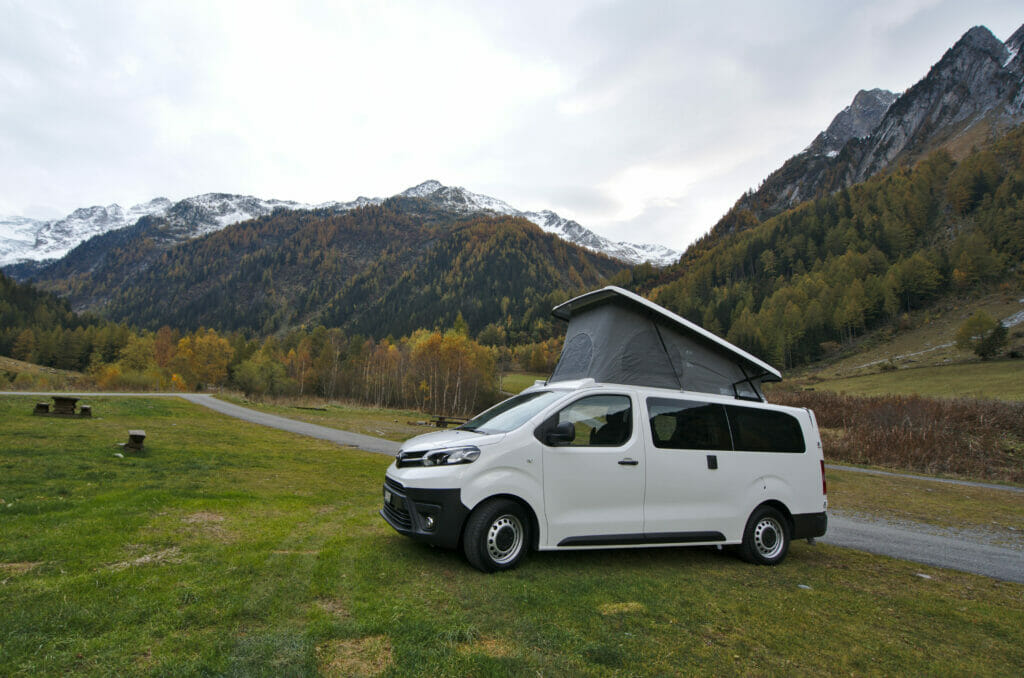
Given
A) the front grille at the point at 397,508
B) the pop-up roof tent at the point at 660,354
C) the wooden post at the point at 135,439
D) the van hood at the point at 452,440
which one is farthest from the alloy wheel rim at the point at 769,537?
the wooden post at the point at 135,439

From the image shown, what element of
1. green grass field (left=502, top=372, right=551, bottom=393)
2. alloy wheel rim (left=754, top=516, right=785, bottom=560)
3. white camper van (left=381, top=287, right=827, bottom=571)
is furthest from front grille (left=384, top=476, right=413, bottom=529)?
green grass field (left=502, top=372, right=551, bottom=393)

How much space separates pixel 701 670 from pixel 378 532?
449cm

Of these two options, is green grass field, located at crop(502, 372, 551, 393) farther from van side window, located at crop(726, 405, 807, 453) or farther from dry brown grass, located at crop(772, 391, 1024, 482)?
van side window, located at crop(726, 405, 807, 453)

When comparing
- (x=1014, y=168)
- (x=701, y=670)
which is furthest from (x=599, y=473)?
(x=1014, y=168)

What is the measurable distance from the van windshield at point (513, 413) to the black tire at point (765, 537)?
3478 millimetres

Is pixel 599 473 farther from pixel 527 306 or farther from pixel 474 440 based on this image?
pixel 527 306

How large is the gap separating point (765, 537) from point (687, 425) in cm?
221

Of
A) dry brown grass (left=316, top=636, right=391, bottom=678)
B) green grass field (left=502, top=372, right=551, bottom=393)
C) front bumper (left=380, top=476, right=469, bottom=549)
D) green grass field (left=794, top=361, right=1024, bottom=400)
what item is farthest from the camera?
green grass field (left=502, top=372, right=551, bottom=393)

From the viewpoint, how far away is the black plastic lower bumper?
23.3 ft

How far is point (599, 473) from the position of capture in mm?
5828

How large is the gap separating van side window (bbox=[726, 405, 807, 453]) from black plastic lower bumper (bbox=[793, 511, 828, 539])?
3.24 ft

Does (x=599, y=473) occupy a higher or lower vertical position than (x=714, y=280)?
lower

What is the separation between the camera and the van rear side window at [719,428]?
640cm

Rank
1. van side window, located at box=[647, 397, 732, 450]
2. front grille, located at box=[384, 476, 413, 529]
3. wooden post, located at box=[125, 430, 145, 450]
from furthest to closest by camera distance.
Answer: wooden post, located at box=[125, 430, 145, 450] → van side window, located at box=[647, 397, 732, 450] → front grille, located at box=[384, 476, 413, 529]
